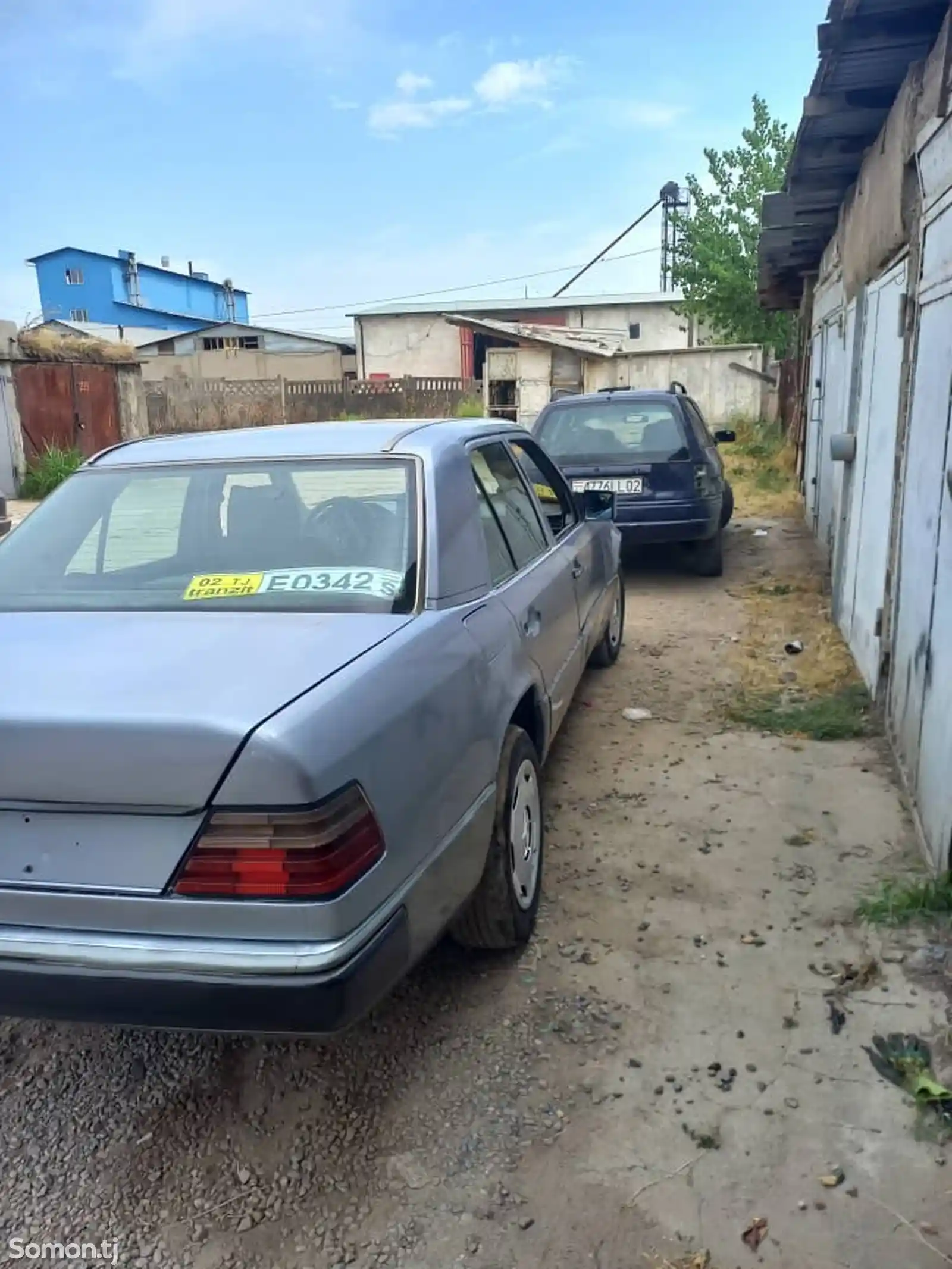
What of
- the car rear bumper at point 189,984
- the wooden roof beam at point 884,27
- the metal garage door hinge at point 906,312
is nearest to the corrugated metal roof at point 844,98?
the wooden roof beam at point 884,27

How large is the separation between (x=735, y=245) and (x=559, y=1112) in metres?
21.9

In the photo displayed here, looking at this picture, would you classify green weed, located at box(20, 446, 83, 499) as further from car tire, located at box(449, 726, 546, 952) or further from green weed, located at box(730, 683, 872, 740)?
car tire, located at box(449, 726, 546, 952)

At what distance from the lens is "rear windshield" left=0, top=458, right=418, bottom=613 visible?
106 inches

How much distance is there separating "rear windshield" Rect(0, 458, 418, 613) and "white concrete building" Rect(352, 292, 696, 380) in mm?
29484

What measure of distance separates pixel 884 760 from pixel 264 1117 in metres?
3.15

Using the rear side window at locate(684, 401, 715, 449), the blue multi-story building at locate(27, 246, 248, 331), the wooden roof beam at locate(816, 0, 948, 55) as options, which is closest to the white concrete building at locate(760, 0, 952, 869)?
the wooden roof beam at locate(816, 0, 948, 55)

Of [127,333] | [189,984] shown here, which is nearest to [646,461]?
[189,984]

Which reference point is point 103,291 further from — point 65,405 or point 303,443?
point 303,443

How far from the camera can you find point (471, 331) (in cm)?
3139

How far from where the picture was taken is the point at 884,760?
4301 millimetres

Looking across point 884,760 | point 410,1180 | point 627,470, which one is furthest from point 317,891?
point 627,470

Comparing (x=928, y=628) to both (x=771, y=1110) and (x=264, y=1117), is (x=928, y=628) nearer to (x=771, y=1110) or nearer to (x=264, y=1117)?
(x=771, y=1110)

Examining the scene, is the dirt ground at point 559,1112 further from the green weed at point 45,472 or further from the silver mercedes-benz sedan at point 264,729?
the green weed at point 45,472

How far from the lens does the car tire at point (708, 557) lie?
8297mm
